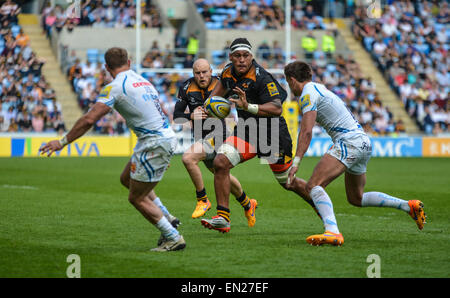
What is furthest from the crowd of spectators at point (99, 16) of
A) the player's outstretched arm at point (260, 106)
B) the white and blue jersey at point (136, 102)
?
the white and blue jersey at point (136, 102)

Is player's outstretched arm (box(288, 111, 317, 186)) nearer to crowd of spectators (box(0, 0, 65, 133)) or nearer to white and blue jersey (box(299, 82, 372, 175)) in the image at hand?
white and blue jersey (box(299, 82, 372, 175))

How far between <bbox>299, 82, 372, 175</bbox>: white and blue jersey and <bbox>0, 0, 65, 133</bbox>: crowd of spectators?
63.4 feet

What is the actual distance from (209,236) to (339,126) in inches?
77.8

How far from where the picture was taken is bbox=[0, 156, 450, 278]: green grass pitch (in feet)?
21.4

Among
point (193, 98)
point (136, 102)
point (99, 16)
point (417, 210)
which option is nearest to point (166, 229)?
point (136, 102)

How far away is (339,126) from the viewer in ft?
26.5

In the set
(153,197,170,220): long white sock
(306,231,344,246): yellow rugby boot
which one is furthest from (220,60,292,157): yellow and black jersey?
(306,231,344,246): yellow rugby boot

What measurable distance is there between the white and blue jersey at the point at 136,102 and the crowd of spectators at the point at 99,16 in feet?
75.6

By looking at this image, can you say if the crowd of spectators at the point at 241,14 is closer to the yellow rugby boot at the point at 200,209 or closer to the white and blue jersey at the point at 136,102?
the yellow rugby boot at the point at 200,209

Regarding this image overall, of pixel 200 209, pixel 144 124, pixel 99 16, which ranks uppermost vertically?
pixel 99 16

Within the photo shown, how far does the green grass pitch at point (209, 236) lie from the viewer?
6508mm

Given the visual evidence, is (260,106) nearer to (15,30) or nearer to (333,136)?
(333,136)

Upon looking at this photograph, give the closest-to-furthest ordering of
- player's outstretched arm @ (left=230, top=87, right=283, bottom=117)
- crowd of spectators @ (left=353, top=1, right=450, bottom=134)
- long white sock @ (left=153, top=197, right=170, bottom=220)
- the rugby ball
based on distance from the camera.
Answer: player's outstretched arm @ (left=230, top=87, right=283, bottom=117) → the rugby ball → long white sock @ (left=153, top=197, right=170, bottom=220) → crowd of spectators @ (left=353, top=1, right=450, bottom=134)
